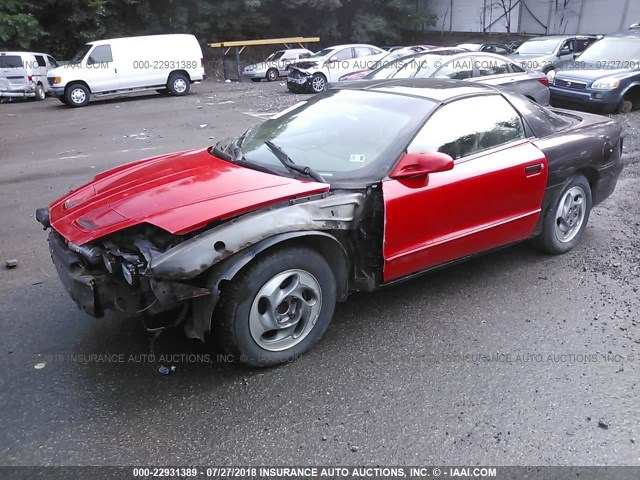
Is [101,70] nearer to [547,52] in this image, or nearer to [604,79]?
[547,52]

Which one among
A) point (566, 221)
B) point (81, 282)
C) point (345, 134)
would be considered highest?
point (345, 134)

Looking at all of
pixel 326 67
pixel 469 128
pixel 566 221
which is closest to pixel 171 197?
pixel 469 128

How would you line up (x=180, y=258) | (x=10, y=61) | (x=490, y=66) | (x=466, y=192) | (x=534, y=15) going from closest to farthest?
(x=180, y=258)
(x=466, y=192)
(x=490, y=66)
(x=10, y=61)
(x=534, y=15)

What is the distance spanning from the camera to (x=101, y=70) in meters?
17.1

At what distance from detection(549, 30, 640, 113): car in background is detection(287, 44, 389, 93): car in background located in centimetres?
780

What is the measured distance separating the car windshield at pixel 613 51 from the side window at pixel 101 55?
1377cm

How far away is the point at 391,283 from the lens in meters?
3.52

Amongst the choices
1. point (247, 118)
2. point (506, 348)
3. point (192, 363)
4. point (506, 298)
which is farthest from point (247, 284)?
point (247, 118)

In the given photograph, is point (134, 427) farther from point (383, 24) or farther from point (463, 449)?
point (383, 24)

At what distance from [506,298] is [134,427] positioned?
2.67 m

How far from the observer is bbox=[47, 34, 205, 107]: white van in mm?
16578

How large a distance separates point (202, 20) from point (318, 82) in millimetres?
17346

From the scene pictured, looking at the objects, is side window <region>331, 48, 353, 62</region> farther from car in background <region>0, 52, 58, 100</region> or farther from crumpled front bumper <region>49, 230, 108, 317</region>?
crumpled front bumper <region>49, 230, 108, 317</region>

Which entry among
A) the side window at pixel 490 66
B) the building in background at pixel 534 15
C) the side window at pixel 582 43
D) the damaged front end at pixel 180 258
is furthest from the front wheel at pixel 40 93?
the building in background at pixel 534 15
